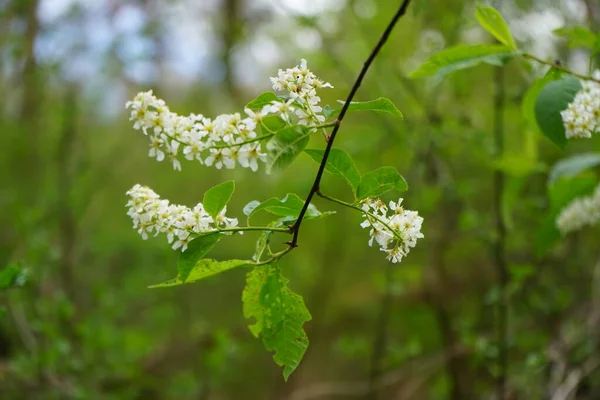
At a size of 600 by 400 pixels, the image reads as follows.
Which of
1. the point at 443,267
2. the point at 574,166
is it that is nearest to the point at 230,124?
the point at 574,166

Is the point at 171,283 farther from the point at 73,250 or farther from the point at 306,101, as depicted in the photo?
the point at 73,250

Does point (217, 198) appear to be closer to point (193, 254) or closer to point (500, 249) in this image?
point (193, 254)

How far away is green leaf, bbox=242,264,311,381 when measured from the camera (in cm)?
77

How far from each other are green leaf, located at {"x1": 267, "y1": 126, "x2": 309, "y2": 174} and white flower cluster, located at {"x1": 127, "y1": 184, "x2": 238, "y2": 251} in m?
0.12

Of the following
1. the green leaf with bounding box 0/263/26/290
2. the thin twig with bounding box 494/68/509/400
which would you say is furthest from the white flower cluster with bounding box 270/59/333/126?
the thin twig with bounding box 494/68/509/400

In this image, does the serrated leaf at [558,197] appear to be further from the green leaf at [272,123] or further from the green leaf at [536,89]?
the green leaf at [272,123]

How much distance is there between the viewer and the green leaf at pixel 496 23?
927mm

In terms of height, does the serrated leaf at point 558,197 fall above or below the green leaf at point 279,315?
below

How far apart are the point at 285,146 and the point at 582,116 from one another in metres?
0.50

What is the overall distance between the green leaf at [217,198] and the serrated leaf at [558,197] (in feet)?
2.63

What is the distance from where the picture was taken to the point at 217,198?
731mm

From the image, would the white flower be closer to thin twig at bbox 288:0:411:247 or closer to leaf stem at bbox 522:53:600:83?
thin twig at bbox 288:0:411:247

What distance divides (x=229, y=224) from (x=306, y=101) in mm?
193

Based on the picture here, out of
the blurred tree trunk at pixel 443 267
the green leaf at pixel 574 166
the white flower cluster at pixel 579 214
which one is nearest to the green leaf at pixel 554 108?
the green leaf at pixel 574 166
